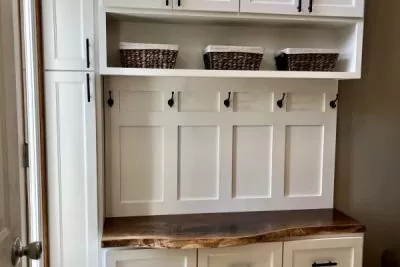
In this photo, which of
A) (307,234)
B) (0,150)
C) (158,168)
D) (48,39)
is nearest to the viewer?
(0,150)

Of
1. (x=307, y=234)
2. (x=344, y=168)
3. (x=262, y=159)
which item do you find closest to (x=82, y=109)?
(x=262, y=159)

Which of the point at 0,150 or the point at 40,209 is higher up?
the point at 0,150

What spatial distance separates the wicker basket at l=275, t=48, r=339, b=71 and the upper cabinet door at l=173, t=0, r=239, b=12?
37 centimetres

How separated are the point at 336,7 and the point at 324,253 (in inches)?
48.6

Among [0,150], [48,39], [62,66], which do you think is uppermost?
[48,39]

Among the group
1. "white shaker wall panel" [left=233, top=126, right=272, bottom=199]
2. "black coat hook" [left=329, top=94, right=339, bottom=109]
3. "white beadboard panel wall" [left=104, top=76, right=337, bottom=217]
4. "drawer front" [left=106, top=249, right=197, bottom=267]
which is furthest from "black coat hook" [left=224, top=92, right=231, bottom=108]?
"drawer front" [left=106, top=249, right=197, bottom=267]

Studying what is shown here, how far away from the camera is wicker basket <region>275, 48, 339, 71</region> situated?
2.14 meters

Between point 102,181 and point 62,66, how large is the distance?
61 cm

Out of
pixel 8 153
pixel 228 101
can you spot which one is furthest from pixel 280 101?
pixel 8 153

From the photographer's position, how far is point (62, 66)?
6.34 feet

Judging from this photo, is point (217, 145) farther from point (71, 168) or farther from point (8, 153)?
point (8, 153)

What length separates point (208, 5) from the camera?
199 cm

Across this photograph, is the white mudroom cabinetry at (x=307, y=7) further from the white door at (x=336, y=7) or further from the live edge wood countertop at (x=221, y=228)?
the live edge wood countertop at (x=221, y=228)

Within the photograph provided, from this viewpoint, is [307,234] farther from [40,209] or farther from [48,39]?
[48,39]
